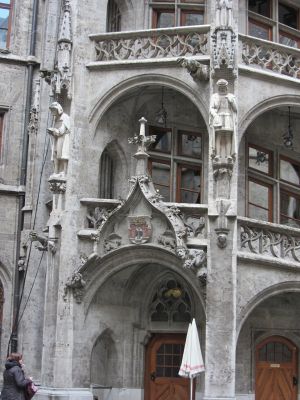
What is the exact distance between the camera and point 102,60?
59.0 ft

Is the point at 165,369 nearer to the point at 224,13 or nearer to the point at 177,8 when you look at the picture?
the point at 224,13

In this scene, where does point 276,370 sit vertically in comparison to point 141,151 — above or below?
below

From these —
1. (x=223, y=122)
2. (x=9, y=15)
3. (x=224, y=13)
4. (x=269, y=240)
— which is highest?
(x=9, y=15)

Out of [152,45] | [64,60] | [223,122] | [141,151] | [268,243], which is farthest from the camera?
[152,45]

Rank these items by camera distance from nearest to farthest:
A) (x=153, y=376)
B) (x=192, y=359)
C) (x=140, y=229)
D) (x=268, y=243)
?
(x=192, y=359) < (x=140, y=229) < (x=268, y=243) < (x=153, y=376)

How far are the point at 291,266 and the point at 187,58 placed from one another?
4.67 m

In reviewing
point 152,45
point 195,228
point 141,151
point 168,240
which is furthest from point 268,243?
point 152,45

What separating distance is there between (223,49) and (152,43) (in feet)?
6.28

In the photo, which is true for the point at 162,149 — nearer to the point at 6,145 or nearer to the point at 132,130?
the point at 132,130

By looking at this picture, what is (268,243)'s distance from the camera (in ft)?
55.2

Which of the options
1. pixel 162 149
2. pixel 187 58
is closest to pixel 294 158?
pixel 162 149

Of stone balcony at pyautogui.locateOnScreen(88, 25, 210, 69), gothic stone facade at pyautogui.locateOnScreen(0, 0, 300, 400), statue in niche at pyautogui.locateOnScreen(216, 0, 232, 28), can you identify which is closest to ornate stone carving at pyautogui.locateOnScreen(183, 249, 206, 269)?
gothic stone facade at pyautogui.locateOnScreen(0, 0, 300, 400)

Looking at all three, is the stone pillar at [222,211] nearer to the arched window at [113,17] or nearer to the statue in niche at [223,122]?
the statue in niche at [223,122]

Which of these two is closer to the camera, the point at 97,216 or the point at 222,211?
the point at 222,211
